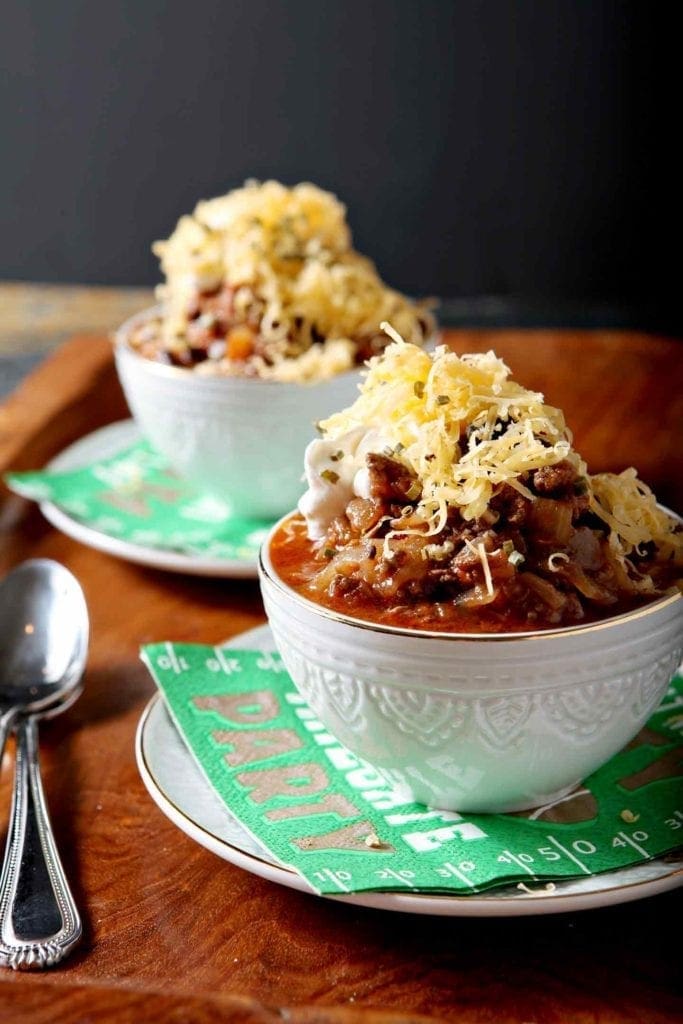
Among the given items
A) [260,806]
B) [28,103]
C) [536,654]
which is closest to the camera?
[536,654]

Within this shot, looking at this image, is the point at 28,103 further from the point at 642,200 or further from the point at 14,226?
the point at 642,200

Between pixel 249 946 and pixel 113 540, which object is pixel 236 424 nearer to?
pixel 113 540

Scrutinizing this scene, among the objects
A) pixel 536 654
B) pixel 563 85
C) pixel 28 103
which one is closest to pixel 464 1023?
pixel 536 654

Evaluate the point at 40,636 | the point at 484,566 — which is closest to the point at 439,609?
the point at 484,566

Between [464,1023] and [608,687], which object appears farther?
[608,687]

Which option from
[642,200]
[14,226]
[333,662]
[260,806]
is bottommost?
[14,226]

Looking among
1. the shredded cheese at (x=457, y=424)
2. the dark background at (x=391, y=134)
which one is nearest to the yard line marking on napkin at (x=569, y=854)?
the shredded cheese at (x=457, y=424)

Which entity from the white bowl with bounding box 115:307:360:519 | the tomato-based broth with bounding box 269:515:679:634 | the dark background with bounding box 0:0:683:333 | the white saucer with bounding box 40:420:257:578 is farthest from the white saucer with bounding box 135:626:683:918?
the dark background with bounding box 0:0:683:333

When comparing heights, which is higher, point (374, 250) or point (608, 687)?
point (608, 687)
